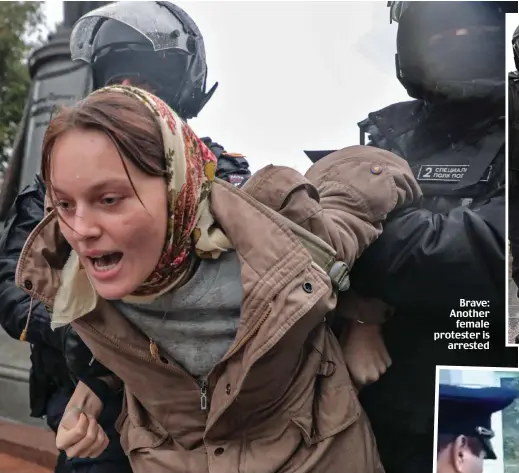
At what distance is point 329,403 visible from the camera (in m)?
1.24

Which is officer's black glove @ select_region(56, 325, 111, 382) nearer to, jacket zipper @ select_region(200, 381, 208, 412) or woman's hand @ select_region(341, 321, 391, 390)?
jacket zipper @ select_region(200, 381, 208, 412)

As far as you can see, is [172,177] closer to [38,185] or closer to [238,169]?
[238,169]

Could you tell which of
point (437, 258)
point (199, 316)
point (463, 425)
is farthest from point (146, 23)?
point (463, 425)

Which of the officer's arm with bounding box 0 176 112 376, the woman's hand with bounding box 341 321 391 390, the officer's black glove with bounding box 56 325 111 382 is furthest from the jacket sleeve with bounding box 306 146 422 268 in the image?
the officer's arm with bounding box 0 176 112 376

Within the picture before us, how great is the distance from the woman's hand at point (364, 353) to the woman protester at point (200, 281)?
53 millimetres

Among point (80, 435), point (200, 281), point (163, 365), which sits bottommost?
point (80, 435)

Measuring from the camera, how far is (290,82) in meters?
1.51

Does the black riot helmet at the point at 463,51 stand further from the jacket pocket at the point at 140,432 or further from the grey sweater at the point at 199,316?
the jacket pocket at the point at 140,432

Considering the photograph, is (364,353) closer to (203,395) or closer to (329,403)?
(329,403)

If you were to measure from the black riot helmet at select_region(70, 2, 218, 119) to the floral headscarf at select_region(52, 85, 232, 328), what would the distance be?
0.42m

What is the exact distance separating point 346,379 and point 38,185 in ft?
2.85

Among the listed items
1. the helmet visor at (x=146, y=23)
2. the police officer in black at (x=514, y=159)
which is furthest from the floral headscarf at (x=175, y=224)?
the police officer in black at (x=514, y=159)

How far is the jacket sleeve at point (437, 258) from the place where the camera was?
1.31m

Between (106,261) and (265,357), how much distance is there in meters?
0.31
